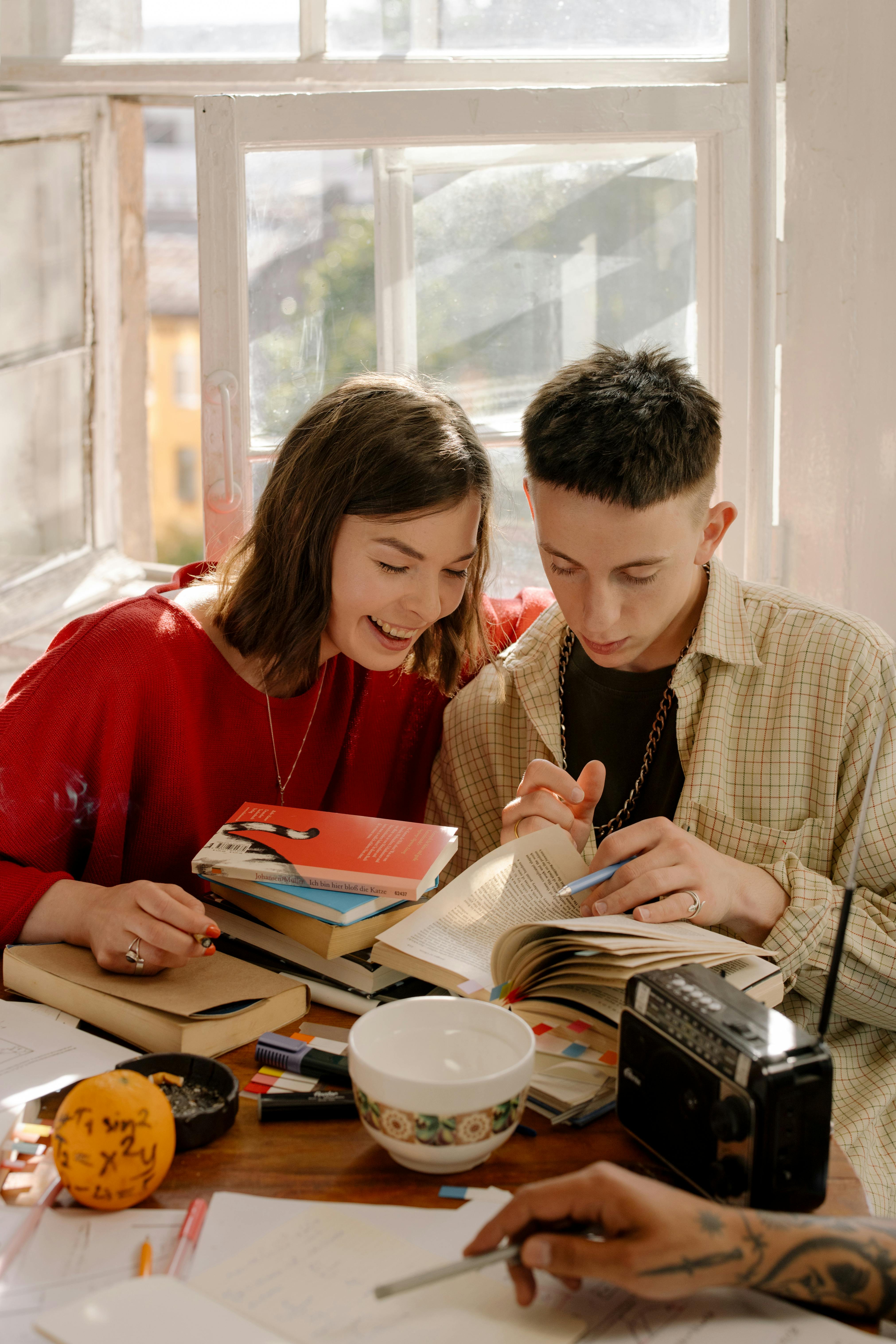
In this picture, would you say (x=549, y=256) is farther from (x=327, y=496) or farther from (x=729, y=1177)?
(x=729, y=1177)

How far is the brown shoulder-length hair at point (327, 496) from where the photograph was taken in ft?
4.52

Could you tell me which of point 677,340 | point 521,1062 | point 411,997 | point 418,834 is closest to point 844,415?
point 677,340

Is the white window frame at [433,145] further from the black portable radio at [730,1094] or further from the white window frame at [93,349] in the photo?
the black portable radio at [730,1094]

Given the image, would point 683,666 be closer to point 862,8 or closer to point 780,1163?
point 780,1163

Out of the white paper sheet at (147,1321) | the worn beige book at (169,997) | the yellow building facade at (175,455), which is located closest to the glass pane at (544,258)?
the worn beige book at (169,997)

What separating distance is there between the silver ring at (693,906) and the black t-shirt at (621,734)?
37 cm

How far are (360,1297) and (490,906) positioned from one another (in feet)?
1.50

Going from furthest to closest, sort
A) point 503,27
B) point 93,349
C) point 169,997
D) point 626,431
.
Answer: point 93,349 < point 503,27 < point 626,431 < point 169,997

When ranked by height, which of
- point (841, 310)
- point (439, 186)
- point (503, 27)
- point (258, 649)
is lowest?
point (258, 649)

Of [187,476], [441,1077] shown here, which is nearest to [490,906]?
[441,1077]

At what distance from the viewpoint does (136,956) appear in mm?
1017

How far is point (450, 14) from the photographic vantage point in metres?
2.02

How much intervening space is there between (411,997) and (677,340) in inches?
54.9

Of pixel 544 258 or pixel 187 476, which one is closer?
pixel 544 258
